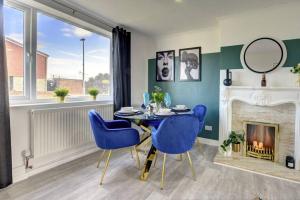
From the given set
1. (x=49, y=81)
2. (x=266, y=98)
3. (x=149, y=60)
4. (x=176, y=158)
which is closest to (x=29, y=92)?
(x=49, y=81)

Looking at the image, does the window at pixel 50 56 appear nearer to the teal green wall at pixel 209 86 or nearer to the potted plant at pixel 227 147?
the teal green wall at pixel 209 86

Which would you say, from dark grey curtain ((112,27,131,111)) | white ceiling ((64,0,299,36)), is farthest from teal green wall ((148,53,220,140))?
dark grey curtain ((112,27,131,111))

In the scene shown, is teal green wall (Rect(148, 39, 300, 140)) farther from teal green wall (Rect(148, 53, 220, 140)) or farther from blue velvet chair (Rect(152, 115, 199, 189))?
blue velvet chair (Rect(152, 115, 199, 189))

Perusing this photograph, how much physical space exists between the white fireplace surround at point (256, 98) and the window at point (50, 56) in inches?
92.9

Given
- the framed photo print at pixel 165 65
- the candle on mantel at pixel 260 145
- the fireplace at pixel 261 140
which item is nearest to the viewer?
the fireplace at pixel 261 140

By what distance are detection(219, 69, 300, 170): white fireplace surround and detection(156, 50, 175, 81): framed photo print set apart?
4.27 feet

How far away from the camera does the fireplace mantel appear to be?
256cm

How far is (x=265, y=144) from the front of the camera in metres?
2.89

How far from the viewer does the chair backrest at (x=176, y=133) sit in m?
2.04

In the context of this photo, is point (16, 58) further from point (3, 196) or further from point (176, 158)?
point (176, 158)

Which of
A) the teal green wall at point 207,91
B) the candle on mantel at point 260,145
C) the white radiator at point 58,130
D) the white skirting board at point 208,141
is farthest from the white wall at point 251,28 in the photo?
the white radiator at point 58,130

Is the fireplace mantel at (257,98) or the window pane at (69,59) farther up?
the window pane at (69,59)

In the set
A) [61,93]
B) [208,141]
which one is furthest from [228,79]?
[61,93]

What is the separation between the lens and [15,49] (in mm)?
2330
